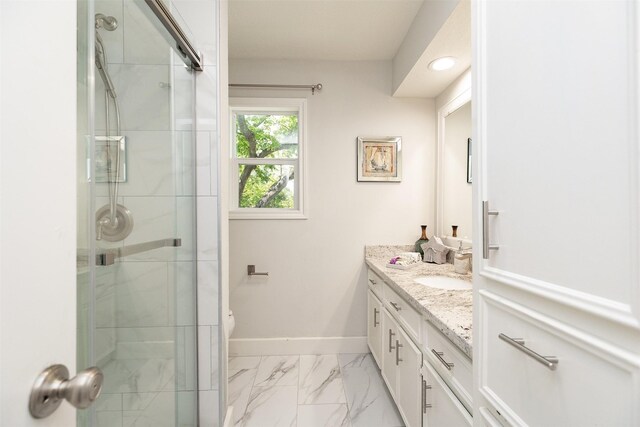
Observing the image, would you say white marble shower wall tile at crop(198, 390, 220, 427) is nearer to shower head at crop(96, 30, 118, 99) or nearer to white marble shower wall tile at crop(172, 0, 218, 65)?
shower head at crop(96, 30, 118, 99)

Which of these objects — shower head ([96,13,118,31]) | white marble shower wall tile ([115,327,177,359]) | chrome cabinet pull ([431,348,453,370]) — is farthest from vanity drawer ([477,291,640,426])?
shower head ([96,13,118,31])

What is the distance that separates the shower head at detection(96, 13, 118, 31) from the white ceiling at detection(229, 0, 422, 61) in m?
1.36

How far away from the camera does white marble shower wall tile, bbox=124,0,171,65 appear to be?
96 centimetres

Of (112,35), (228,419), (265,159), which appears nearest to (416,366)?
(228,419)

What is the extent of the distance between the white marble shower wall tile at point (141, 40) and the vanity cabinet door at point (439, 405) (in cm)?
159

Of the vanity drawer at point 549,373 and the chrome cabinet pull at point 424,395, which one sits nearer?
the vanity drawer at point 549,373

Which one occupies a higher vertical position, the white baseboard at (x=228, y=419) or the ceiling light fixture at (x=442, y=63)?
the ceiling light fixture at (x=442, y=63)

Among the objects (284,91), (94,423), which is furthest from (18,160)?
(284,91)

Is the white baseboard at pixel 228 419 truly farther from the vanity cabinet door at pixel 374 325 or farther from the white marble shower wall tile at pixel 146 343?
the vanity cabinet door at pixel 374 325

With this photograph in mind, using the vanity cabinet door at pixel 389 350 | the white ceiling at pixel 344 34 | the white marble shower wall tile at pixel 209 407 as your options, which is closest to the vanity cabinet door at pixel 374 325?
the vanity cabinet door at pixel 389 350

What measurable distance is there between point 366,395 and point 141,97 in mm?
2088

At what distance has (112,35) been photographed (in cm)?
→ 87

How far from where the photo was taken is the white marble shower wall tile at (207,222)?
1.42m

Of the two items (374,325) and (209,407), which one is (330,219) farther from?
(209,407)
